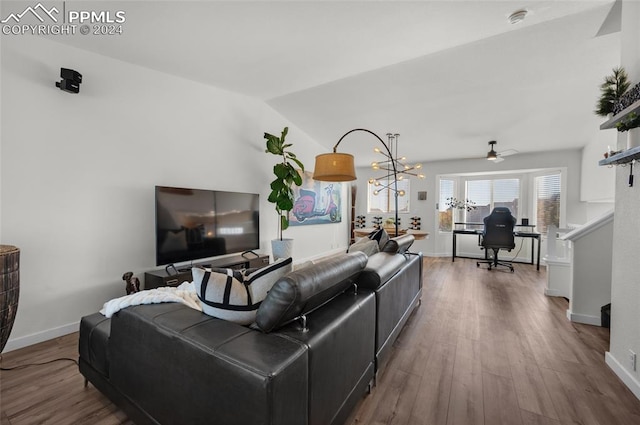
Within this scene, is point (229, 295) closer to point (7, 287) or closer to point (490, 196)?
point (7, 287)

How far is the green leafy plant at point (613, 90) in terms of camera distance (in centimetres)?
182

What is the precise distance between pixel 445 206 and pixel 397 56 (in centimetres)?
468

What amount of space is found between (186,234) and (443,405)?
→ 2.82 metres

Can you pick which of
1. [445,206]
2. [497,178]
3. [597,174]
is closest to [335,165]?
[597,174]

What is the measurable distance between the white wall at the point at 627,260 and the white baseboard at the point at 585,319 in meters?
0.90

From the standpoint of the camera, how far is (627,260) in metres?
1.80

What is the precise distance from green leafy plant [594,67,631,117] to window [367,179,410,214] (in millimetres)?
4952

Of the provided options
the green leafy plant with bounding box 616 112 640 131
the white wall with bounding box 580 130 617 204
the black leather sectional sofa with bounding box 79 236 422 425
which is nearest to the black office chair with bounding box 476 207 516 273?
the white wall with bounding box 580 130 617 204

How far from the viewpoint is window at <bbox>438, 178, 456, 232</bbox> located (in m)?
6.57

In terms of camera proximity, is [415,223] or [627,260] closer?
[627,260]

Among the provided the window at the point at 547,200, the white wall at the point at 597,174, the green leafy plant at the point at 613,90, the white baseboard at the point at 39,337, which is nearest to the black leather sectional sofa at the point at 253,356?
the white baseboard at the point at 39,337

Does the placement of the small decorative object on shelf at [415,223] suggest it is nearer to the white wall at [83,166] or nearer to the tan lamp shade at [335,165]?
the tan lamp shade at [335,165]

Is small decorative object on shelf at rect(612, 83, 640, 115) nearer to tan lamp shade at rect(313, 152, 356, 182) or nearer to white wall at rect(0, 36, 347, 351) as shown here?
tan lamp shade at rect(313, 152, 356, 182)

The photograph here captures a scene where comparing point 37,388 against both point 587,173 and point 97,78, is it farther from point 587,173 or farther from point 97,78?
point 587,173
